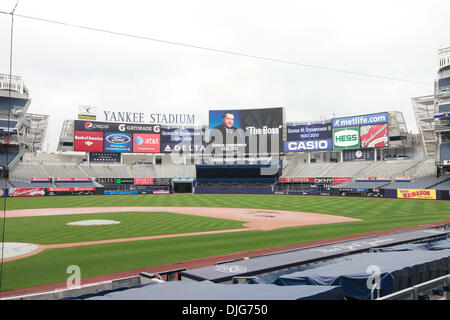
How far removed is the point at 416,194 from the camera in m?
47.4

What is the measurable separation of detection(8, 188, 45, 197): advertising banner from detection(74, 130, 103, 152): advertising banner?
610 inches

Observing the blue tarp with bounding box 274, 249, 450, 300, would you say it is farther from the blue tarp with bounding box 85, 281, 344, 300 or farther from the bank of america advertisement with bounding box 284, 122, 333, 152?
the bank of america advertisement with bounding box 284, 122, 333, 152

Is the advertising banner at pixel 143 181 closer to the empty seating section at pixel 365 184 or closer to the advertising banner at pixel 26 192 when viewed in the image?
the advertising banner at pixel 26 192

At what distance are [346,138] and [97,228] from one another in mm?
59890

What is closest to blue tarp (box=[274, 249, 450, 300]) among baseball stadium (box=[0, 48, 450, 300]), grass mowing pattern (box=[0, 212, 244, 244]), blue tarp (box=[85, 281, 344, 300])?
baseball stadium (box=[0, 48, 450, 300])

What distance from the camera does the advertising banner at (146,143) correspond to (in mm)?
77250

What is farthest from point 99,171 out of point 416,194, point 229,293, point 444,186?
point 229,293

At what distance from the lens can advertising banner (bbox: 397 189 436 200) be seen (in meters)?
45.8

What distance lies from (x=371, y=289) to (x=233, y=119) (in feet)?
233

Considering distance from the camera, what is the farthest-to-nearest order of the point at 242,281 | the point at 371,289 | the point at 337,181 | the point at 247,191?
the point at 247,191 → the point at 337,181 → the point at 242,281 → the point at 371,289

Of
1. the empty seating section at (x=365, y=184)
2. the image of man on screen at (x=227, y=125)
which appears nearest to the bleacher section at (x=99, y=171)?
the image of man on screen at (x=227, y=125)

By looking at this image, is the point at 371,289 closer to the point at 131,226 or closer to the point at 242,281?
the point at 242,281

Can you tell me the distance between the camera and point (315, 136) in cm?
7381
